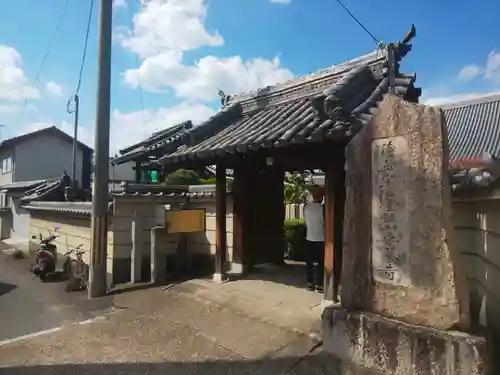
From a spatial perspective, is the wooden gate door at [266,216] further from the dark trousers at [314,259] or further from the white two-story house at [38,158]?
the white two-story house at [38,158]

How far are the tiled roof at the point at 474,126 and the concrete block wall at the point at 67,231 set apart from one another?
18702 millimetres

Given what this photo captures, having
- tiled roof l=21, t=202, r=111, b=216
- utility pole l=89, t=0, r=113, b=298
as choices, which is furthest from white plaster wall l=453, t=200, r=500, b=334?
tiled roof l=21, t=202, r=111, b=216

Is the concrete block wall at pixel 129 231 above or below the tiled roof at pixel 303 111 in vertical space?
below

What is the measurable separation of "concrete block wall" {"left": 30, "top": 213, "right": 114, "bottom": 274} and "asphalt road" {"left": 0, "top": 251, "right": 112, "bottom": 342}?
1.32 metres

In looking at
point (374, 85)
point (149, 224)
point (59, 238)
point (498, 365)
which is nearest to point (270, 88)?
point (374, 85)

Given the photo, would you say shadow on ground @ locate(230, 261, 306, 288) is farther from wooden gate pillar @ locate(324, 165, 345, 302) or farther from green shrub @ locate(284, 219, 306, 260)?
green shrub @ locate(284, 219, 306, 260)

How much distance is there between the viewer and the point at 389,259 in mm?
4770

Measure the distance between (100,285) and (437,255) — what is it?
763cm

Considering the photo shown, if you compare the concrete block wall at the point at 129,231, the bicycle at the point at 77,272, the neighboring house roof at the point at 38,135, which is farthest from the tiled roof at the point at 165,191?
the neighboring house roof at the point at 38,135

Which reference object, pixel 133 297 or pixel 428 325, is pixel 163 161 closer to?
pixel 133 297

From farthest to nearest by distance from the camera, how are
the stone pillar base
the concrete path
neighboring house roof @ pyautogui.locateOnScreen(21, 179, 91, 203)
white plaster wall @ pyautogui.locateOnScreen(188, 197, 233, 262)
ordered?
neighboring house roof @ pyautogui.locateOnScreen(21, 179, 91, 203) < white plaster wall @ pyautogui.locateOnScreen(188, 197, 233, 262) < the concrete path < the stone pillar base

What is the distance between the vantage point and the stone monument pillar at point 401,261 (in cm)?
421

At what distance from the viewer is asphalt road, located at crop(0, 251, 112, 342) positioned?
7.52 metres

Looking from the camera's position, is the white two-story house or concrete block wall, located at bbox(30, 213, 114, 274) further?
the white two-story house
